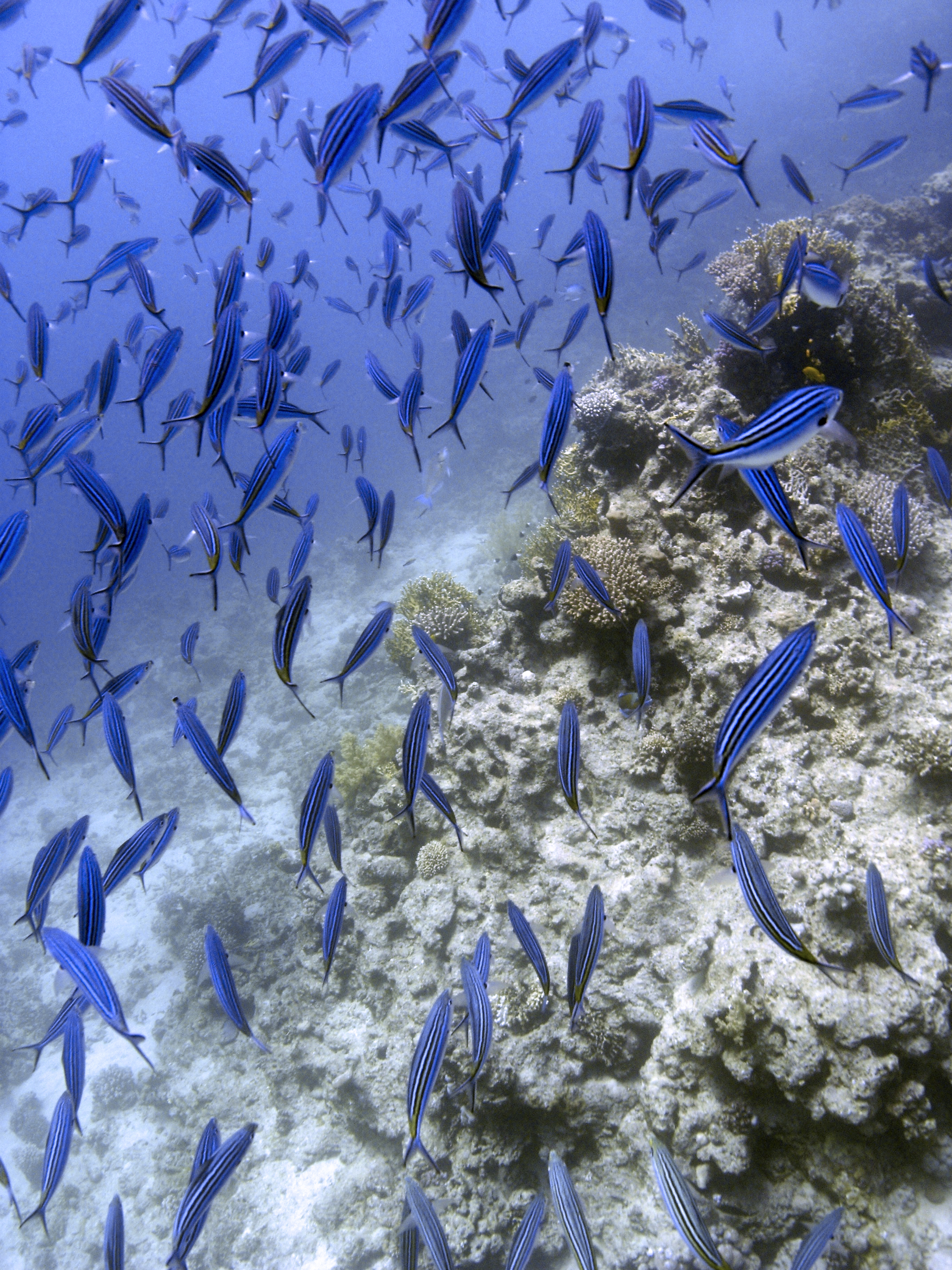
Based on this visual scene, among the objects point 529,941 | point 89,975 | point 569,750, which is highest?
point 89,975

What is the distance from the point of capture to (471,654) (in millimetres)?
5793

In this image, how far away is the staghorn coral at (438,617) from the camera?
6531 mm

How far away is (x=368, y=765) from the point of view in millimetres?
6781

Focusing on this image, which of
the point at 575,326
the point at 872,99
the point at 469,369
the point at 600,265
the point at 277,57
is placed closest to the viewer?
the point at 600,265

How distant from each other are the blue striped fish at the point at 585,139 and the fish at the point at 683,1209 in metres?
4.30

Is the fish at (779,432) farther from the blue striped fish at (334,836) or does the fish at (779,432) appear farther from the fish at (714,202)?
the fish at (714,202)

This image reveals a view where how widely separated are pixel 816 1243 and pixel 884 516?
488cm

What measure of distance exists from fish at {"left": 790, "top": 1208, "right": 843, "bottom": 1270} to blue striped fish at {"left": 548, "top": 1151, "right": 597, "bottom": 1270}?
884 mm

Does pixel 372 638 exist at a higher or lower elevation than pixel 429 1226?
higher

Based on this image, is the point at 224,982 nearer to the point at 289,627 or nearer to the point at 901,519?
the point at 289,627

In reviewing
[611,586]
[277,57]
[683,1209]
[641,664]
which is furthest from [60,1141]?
[277,57]

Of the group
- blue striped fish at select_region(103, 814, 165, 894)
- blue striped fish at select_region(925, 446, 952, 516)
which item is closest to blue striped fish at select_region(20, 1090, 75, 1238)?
blue striped fish at select_region(103, 814, 165, 894)

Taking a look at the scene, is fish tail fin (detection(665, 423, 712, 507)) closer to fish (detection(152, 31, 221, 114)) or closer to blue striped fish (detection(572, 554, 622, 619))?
blue striped fish (detection(572, 554, 622, 619))

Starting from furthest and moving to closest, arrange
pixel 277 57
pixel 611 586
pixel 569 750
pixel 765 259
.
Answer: pixel 765 259 < pixel 611 586 < pixel 277 57 < pixel 569 750
